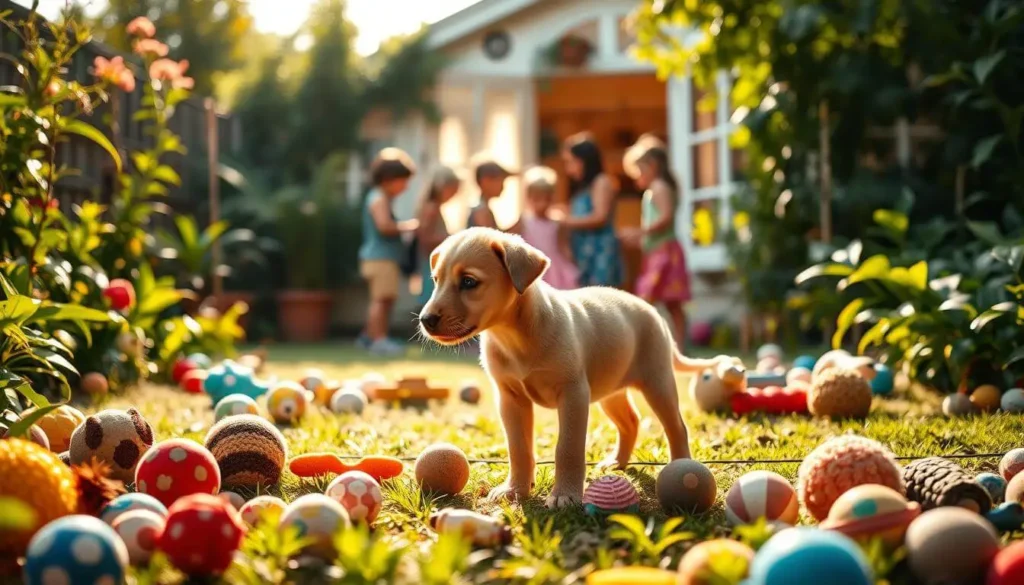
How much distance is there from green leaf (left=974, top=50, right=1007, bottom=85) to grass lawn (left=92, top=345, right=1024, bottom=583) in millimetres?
2077

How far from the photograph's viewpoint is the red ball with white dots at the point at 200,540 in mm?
2209

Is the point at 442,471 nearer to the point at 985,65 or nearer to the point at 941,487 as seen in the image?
the point at 941,487

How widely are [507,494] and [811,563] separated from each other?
55.5 inches

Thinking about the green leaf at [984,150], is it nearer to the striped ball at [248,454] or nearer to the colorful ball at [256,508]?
the striped ball at [248,454]

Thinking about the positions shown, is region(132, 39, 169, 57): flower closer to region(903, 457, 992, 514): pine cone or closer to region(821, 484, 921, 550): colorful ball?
region(903, 457, 992, 514): pine cone

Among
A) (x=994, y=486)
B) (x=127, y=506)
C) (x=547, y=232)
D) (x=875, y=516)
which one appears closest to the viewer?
(x=875, y=516)

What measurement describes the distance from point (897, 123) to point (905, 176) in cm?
56

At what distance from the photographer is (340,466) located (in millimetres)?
3354

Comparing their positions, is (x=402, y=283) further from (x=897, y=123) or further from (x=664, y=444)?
(x=664, y=444)

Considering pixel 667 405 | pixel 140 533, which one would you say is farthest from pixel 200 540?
pixel 667 405

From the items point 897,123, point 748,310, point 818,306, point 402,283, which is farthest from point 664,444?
point 402,283

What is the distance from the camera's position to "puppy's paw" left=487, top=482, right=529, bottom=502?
3.12m

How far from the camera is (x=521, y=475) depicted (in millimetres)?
3203

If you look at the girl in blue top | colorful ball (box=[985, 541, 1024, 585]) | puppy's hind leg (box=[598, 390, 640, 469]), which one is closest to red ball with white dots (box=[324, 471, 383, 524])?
puppy's hind leg (box=[598, 390, 640, 469])
